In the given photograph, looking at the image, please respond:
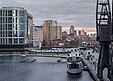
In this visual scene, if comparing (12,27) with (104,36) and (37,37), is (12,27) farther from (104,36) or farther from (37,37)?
(104,36)

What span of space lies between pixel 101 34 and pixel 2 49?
66.0 meters

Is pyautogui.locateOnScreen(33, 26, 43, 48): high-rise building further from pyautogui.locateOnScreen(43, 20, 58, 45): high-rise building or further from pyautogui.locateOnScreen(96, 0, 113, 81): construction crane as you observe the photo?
pyautogui.locateOnScreen(96, 0, 113, 81): construction crane

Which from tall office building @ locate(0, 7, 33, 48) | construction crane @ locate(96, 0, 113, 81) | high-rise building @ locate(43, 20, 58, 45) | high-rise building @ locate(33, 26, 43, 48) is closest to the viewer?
construction crane @ locate(96, 0, 113, 81)

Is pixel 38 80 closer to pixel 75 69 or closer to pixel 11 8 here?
pixel 75 69

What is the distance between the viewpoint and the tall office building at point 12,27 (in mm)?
101062

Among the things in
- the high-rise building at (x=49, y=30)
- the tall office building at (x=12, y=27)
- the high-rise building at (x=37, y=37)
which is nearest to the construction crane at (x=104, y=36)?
the tall office building at (x=12, y=27)

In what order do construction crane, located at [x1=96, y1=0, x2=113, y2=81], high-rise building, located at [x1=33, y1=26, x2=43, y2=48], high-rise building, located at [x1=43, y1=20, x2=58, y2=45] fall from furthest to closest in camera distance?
high-rise building, located at [x1=43, y1=20, x2=58, y2=45] < high-rise building, located at [x1=33, y1=26, x2=43, y2=48] < construction crane, located at [x1=96, y1=0, x2=113, y2=81]

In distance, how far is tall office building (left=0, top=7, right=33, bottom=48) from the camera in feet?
332

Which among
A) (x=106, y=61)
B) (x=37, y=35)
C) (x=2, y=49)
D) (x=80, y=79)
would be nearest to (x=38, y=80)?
(x=80, y=79)

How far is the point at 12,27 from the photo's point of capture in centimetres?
10188

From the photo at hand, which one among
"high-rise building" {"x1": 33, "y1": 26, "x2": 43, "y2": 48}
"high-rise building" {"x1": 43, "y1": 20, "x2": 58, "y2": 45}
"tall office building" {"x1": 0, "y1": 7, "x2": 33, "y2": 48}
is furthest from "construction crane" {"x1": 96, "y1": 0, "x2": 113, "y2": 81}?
"high-rise building" {"x1": 43, "y1": 20, "x2": 58, "y2": 45}

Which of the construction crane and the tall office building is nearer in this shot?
the construction crane

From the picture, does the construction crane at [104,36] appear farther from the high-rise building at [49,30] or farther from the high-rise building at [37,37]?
the high-rise building at [49,30]

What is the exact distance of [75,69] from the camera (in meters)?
48.8
